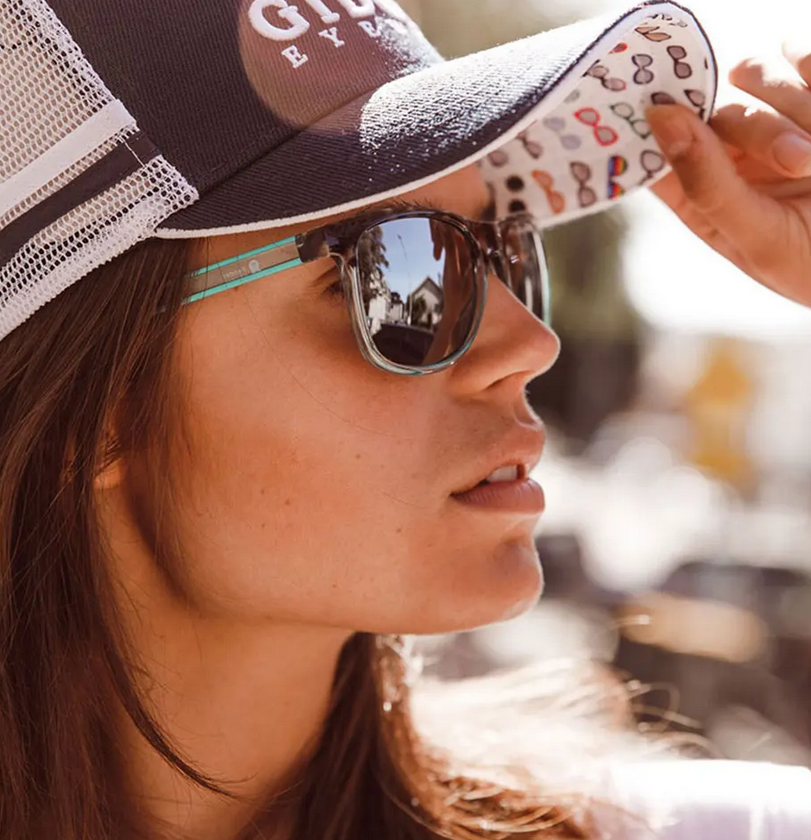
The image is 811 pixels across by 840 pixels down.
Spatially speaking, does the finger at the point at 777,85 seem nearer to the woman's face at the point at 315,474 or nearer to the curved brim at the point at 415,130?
the curved brim at the point at 415,130

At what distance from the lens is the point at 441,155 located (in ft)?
5.55

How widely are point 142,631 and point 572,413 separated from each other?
15.0 metres

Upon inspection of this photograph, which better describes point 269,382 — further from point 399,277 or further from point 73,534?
point 73,534

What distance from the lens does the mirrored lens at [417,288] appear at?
1876 mm

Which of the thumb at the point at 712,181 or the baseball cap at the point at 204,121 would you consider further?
the thumb at the point at 712,181

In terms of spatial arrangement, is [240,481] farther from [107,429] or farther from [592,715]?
[592,715]

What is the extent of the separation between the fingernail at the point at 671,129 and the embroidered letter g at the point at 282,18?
82 centimetres

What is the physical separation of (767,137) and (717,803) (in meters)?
1.34

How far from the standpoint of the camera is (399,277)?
1.91m

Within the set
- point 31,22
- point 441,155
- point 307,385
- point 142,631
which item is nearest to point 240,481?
point 307,385

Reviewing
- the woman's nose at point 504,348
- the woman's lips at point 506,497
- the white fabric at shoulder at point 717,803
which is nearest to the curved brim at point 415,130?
the woman's nose at point 504,348

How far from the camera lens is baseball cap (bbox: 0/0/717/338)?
170cm

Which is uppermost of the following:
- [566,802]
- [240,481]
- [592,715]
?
[240,481]

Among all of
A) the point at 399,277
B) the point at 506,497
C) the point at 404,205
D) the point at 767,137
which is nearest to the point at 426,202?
the point at 404,205
